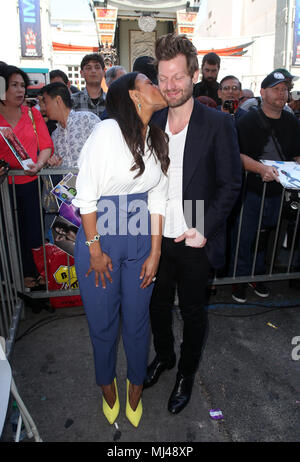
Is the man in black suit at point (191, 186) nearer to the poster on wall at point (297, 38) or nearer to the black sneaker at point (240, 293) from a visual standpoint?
the black sneaker at point (240, 293)

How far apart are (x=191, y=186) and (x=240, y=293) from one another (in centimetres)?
209

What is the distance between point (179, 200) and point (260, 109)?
1.91 m

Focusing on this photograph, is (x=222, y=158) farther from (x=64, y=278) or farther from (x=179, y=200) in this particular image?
(x=64, y=278)

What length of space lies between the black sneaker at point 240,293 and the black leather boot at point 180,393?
4.99ft

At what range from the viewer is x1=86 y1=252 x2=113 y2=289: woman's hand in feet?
6.12

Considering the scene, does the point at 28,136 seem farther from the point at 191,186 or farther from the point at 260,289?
the point at 260,289

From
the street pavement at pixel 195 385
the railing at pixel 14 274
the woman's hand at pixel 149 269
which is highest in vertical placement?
the woman's hand at pixel 149 269

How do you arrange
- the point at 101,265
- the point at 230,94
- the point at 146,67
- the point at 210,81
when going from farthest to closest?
1. the point at 210,81
2. the point at 230,94
3. the point at 146,67
4. the point at 101,265

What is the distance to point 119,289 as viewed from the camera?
2049mm

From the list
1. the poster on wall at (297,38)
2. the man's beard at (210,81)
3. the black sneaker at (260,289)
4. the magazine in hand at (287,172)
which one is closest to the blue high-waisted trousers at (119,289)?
the magazine in hand at (287,172)

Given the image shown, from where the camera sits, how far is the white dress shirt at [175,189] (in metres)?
2.11

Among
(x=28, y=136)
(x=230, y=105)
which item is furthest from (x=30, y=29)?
(x=28, y=136)

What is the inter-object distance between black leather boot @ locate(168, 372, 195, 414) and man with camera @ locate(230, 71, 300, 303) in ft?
5.11
